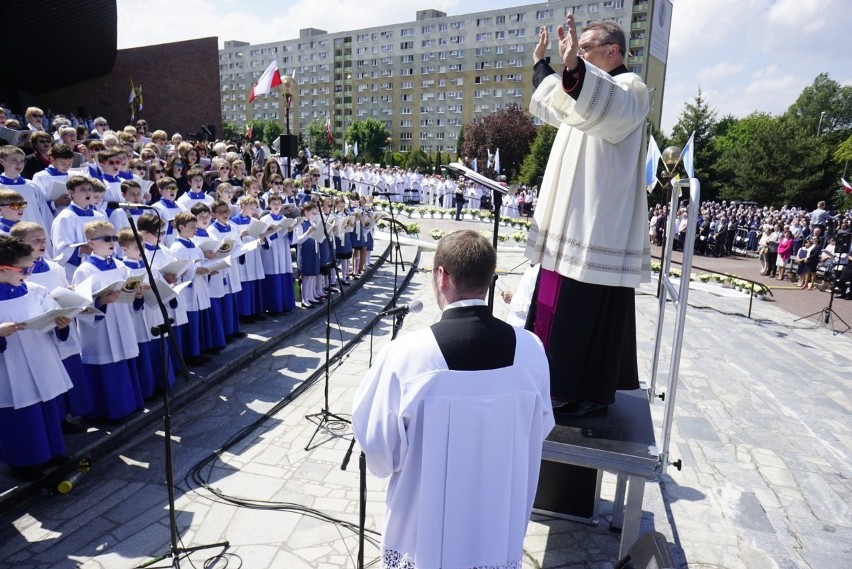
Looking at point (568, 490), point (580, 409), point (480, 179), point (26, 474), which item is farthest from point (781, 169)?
point (26, 474)

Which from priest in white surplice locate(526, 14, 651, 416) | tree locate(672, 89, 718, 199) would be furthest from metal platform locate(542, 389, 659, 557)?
tree locate(672, 89, 718, 199)

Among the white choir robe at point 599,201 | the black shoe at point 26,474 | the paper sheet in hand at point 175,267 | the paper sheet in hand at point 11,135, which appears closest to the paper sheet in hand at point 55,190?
the paper sheet in hand at point 175,267

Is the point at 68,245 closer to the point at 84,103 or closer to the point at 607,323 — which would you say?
the point at 607,323

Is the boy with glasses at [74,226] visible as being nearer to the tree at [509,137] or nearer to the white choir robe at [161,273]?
the white choir robe at [161,273]

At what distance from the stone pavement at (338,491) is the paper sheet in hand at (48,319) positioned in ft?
4.31

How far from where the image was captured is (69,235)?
5.97 metres

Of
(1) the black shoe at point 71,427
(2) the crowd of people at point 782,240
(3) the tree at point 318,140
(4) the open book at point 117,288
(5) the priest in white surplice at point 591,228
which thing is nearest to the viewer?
(5) the priest in white surplice at point 591,228

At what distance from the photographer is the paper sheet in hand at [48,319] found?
395 centimetres

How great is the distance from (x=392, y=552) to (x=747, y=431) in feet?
17.0

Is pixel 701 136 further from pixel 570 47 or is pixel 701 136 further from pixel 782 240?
pixel 570 47

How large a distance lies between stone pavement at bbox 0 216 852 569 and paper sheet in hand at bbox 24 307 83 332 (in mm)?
1314

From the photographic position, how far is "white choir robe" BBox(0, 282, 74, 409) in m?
4.04

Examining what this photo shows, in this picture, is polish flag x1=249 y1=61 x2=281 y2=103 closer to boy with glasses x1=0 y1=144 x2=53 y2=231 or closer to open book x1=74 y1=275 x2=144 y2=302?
boy with glasses x1=0 y1=144 x2=53 y2=231

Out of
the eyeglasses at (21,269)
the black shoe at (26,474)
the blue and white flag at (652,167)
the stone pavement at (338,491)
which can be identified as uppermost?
the blue and white flag at (652,167)
